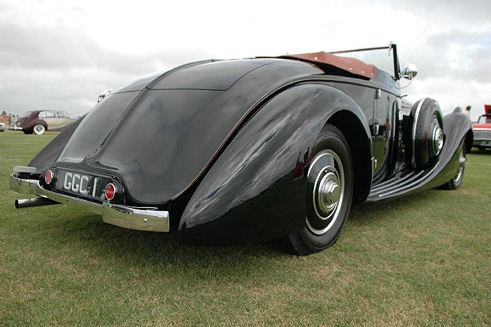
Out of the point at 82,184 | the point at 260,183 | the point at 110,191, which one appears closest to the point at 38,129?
the point at 82,184

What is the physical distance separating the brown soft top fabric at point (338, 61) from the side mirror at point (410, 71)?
107cm

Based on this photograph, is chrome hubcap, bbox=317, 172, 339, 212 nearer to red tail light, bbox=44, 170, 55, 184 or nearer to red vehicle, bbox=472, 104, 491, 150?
red tail light, bbox=44, 170, 55, 184

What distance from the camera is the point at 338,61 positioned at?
278 centimetres

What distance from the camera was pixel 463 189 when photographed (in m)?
4.65

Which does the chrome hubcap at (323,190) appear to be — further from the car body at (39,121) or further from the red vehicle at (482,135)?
the car body at (39,121)

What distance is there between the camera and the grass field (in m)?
1.56

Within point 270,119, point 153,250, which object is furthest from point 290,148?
point 153,250

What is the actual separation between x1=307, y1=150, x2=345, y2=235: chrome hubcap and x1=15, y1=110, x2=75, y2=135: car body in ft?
67.1

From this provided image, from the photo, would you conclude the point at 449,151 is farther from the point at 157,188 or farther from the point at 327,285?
the point at 157,188

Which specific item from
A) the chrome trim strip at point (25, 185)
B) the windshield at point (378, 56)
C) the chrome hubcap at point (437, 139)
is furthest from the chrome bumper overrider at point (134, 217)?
the windshield at point (378, 56)

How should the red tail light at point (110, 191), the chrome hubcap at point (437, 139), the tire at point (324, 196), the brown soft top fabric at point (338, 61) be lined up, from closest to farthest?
1. the red tail light at point (110, 191)
2. the tire at point (324, 196)
3. the brown soft top fabric at point (338, 61)
4. the chrome hubcap at point (437, 139)

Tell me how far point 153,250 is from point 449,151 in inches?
126

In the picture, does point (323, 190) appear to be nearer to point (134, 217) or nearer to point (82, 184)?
→ point (134, 217)

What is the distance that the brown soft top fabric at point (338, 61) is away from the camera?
2.70 metres
